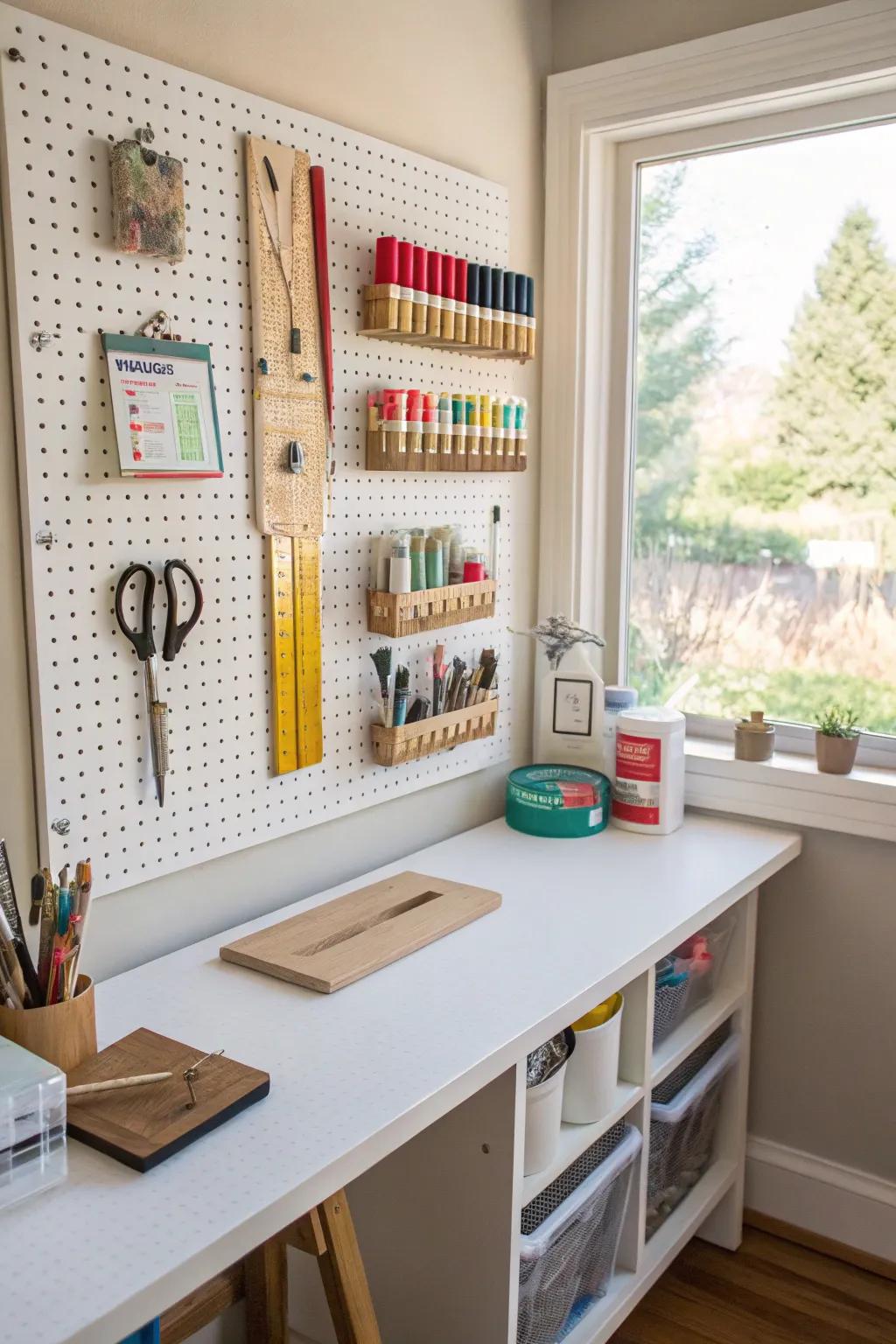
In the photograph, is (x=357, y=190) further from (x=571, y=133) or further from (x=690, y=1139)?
(x=690, y=1139)

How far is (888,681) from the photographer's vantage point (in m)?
2.10

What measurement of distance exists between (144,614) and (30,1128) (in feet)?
2.12

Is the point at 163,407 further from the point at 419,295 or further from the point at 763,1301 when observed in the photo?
the point at 763,1301

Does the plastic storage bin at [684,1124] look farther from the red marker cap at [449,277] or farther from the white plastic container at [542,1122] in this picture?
the red marker cap at [449,277]

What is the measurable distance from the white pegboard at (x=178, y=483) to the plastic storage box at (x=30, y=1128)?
1.28 feet

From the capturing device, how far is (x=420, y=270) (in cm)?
178

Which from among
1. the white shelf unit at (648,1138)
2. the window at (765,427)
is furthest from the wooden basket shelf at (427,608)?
Answer: the white shelf unit at (648,1138)

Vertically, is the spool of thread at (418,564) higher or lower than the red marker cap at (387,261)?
lower

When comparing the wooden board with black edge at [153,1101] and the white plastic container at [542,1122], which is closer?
the wooden board with black edge at [153,1101]

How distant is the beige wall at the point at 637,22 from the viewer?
1.96m

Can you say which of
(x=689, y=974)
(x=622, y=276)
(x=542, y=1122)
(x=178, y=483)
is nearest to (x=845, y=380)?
(x=622, y=276)

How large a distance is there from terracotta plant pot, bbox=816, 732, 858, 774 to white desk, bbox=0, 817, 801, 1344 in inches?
6.1

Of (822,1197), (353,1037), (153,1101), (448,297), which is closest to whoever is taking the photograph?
(153,1101)

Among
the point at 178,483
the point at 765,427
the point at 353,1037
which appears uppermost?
the point at 765,427
